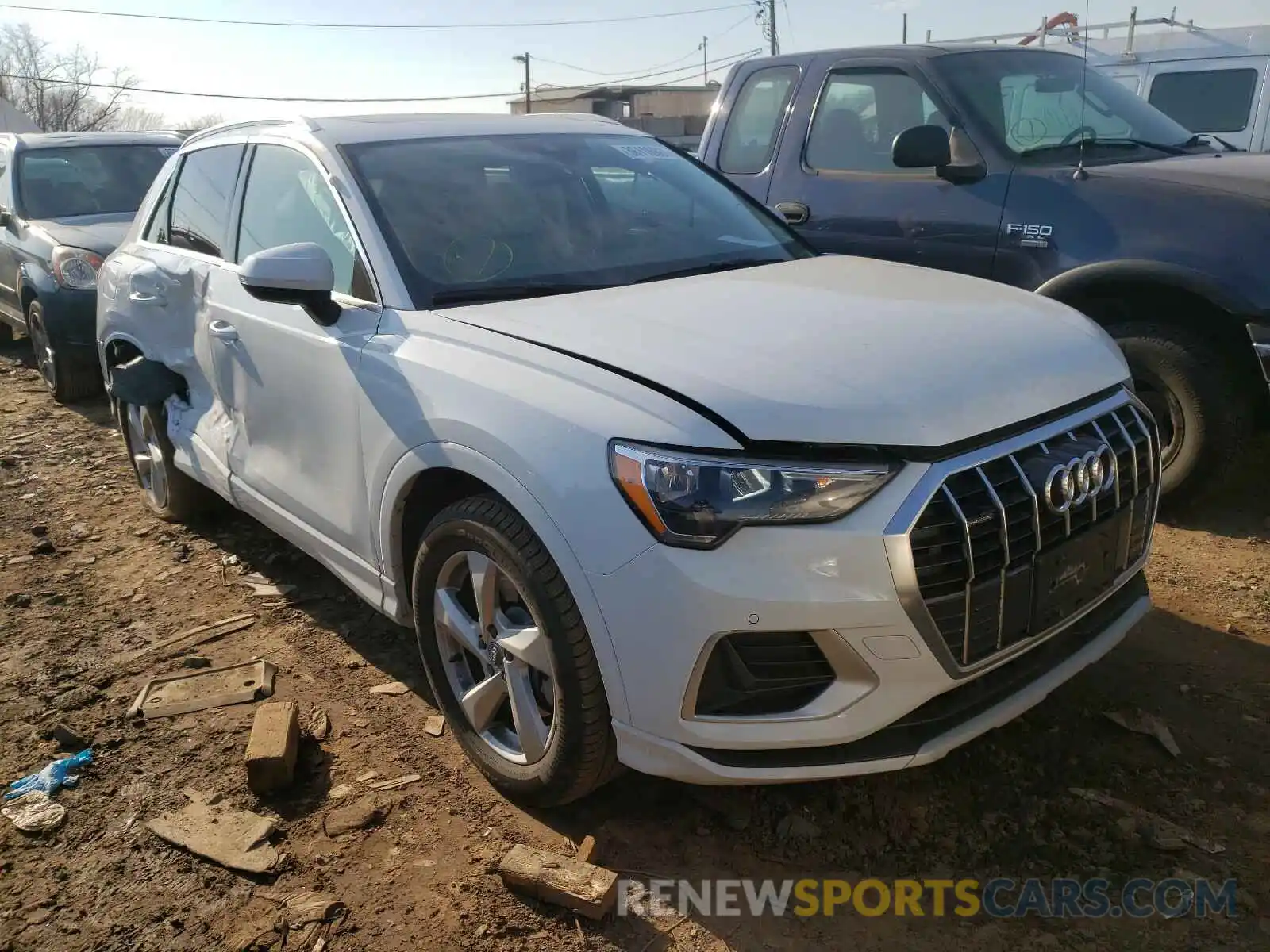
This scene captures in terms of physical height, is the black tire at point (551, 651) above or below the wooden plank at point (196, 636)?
above

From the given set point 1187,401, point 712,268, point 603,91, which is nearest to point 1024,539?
point 712,268

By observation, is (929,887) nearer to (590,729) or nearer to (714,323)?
(590,729)

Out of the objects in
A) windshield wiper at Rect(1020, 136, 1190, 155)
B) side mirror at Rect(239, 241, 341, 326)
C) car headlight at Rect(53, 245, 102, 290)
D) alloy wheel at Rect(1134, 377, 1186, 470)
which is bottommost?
alloy wheel at Rect(1134, 377, 1186, 470)

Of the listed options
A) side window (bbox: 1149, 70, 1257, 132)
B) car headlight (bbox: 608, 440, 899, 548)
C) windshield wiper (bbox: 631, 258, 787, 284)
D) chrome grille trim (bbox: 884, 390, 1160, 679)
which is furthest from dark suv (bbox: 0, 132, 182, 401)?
side window (bbox: 1149, 70, 1257, 132)

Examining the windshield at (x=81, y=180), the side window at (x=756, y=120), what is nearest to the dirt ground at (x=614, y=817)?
the side window at (x=756, y=120)

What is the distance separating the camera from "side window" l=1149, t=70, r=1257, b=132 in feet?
28.0

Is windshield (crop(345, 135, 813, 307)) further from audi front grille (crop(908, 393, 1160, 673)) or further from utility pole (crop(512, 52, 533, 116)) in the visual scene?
utility pole (crop(512, 52, 533, 116))

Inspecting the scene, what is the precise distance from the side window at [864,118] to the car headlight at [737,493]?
10.7 ft

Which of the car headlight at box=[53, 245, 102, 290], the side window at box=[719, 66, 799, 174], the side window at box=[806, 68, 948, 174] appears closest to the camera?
Result: the side window at box=[806, 68, 948, 174]

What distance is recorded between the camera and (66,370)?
7184 millimetres

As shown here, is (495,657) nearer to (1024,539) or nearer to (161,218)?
(1024,539)

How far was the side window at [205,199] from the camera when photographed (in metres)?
3.84

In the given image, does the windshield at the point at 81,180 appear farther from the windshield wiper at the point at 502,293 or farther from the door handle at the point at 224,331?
the windshield wiper at the point at 502,293

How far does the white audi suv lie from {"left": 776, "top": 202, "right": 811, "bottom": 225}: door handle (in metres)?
1.59
